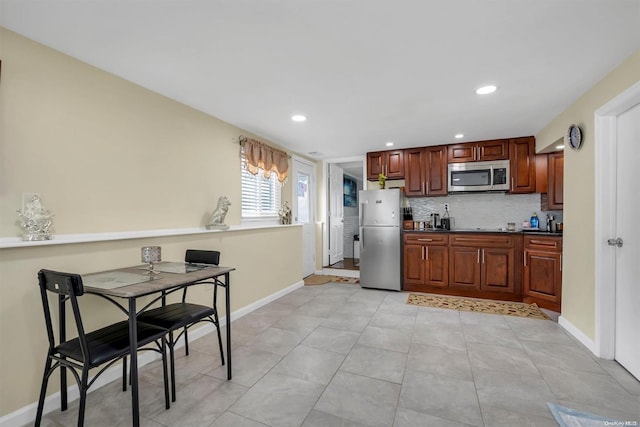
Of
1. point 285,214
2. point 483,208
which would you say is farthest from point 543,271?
point 285,214

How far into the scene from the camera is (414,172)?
15.1 feet

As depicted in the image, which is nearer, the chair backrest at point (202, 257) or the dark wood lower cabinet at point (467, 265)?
the chair backrest at point (202, 257)

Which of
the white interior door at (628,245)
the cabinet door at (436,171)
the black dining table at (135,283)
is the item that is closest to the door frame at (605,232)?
the white interior door at (628,245)

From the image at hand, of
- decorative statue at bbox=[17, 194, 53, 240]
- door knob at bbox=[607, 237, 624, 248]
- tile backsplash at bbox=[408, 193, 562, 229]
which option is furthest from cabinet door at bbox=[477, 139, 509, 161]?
decorative statue at bbox=[17, 194, 53, 240]

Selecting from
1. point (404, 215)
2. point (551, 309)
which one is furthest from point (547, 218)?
point (404, 215)

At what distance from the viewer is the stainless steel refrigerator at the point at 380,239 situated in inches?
175

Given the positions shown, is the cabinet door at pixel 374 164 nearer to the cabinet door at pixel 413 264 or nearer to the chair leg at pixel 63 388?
the cabinet door at pixel 413 264

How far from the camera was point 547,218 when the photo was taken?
4.08 m

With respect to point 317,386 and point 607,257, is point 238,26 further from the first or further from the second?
point 607,257

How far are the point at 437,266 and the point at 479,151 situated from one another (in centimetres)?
182

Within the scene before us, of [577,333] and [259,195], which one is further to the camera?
[259,195]

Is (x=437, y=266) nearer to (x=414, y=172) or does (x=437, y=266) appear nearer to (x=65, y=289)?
(x=414, y=172)

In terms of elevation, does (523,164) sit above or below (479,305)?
above

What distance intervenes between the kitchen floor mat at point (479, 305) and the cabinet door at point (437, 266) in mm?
209
